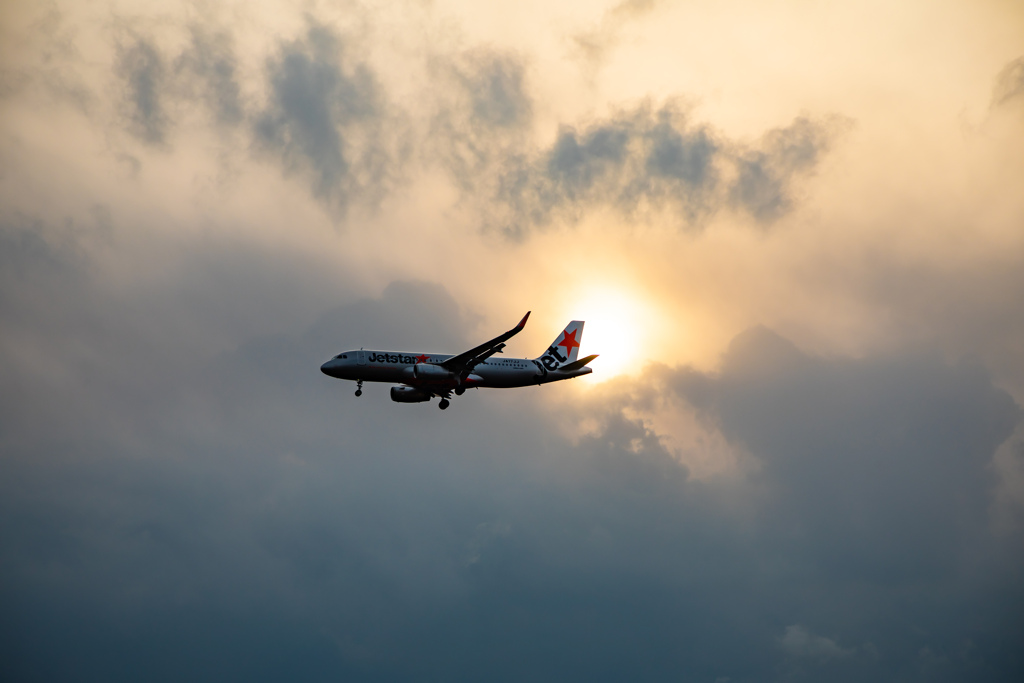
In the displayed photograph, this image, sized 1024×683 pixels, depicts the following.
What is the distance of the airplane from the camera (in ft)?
345

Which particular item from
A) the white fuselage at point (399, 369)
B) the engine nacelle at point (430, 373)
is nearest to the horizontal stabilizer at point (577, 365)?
the white fuselage at point (399, 369)

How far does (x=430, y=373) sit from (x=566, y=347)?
27.0 meters

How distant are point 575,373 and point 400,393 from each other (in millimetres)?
23133

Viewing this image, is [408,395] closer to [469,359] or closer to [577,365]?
[469,359]

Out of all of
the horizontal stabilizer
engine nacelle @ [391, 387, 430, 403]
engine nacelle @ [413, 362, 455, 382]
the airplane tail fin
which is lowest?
engine nacelle @ [391, 387, 430, 403]

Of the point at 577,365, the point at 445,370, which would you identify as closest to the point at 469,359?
the point at 445,370

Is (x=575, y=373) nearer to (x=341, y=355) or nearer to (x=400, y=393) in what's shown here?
(x=400, y=393)

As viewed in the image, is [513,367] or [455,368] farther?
[513,367]

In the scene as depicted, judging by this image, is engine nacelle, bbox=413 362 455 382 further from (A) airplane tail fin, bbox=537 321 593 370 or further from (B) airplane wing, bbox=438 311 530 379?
(A) airplane tail fin, bbox=537 321 593 370

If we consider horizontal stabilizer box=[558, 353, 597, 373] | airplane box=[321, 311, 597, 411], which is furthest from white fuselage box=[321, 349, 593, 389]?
horizontal stabilizer box=[558, 353, 597, 373]

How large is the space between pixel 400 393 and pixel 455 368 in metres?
8.76

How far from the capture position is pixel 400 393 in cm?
11206

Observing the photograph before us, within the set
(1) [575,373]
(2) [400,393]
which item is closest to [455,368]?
(2) [400,393]

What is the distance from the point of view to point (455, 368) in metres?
108
